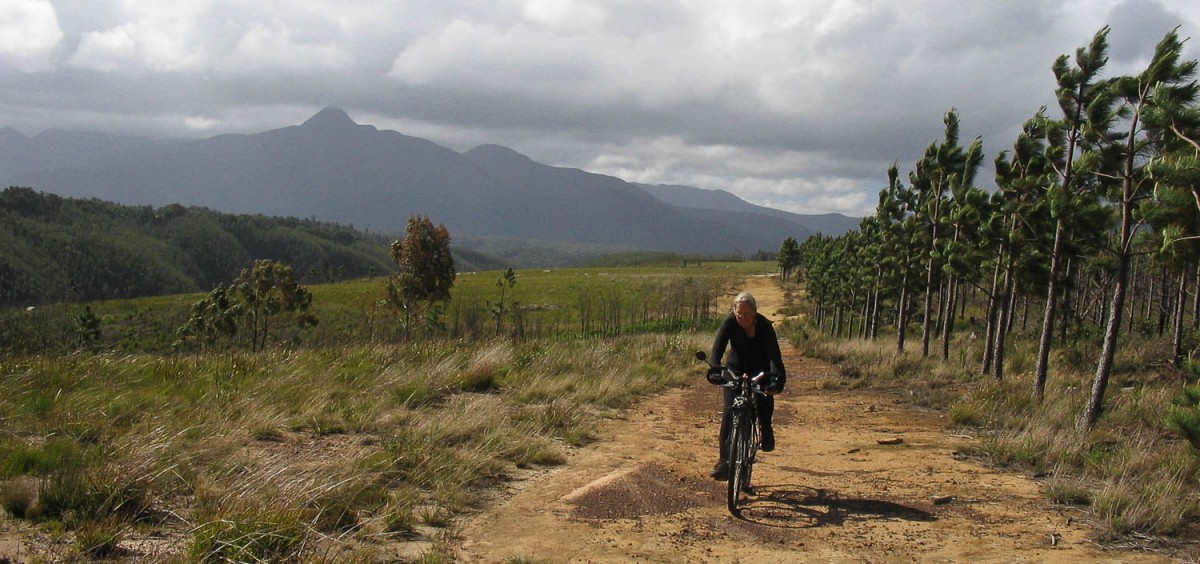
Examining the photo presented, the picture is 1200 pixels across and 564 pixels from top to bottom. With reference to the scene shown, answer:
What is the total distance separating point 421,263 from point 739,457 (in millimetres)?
33531

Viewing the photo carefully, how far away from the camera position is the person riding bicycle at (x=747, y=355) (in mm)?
6957

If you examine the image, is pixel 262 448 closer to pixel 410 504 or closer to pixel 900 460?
pixel 410 504

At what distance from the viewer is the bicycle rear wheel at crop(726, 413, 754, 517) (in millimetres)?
6215

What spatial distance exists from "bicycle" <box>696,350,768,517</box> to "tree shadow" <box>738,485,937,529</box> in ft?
0.57

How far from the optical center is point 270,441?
7.11 meters

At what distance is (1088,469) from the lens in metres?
7.56

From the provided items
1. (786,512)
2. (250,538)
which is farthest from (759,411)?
(250,538)

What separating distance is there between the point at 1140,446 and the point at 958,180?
19.7 metres

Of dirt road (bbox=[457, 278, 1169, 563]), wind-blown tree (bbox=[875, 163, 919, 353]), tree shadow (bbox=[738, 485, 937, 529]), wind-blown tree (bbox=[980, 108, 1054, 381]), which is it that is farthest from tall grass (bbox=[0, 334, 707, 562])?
wind-blown tree (bbox=[875, 163, 919, 353])

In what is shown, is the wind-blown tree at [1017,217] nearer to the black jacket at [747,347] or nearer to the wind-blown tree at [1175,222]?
the wind-blown tree at [1175,222]

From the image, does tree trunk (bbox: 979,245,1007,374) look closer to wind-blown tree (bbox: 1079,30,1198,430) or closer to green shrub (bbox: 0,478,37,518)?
wind-blown tree (bbox: 1079,30,1198,430)

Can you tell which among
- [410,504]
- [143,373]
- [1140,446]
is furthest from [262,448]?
[1140,446]

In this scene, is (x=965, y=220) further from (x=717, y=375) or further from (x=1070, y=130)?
(x=717, y=375)

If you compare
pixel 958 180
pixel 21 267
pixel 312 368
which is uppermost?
pixel 958 180
